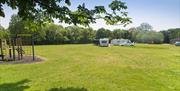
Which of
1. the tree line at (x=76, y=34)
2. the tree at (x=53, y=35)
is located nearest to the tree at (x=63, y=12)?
the tree line at (x=76, y=34)

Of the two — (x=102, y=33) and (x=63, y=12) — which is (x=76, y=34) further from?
(x=63, y=12)

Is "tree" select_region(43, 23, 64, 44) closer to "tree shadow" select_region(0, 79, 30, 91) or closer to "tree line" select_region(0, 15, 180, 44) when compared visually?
"tree line" select_region(0, 15, 180, 44)

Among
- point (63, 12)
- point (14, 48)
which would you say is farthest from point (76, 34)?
point (63, 12)

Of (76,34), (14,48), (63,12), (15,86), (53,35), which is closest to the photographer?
(63,12)

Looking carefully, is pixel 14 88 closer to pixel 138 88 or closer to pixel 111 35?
pixel 138 88

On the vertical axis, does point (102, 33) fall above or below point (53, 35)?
above

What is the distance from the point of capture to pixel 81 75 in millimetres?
14750

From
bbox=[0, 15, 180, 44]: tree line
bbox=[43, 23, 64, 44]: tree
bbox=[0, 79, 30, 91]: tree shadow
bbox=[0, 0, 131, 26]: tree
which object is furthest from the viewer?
bbox=[43, 23, 64, 44]: tree

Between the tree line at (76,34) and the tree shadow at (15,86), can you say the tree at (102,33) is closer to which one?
the tree line at (76,34)

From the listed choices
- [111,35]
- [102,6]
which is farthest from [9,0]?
[111,35]

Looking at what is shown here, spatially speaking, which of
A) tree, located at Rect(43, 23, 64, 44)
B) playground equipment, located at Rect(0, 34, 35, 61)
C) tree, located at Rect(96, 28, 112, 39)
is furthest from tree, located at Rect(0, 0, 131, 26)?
tree, located at Rect(96, 28, 112, 39)

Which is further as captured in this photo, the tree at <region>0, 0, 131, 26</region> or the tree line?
the tree line

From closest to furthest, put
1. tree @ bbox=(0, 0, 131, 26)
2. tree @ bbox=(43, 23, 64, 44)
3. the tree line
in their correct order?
tree @ bbox=(0, 0, 131, 26) < the tree line < tree @ bbox=(43, 23, 64, 44)

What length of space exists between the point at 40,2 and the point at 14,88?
4.88 m
